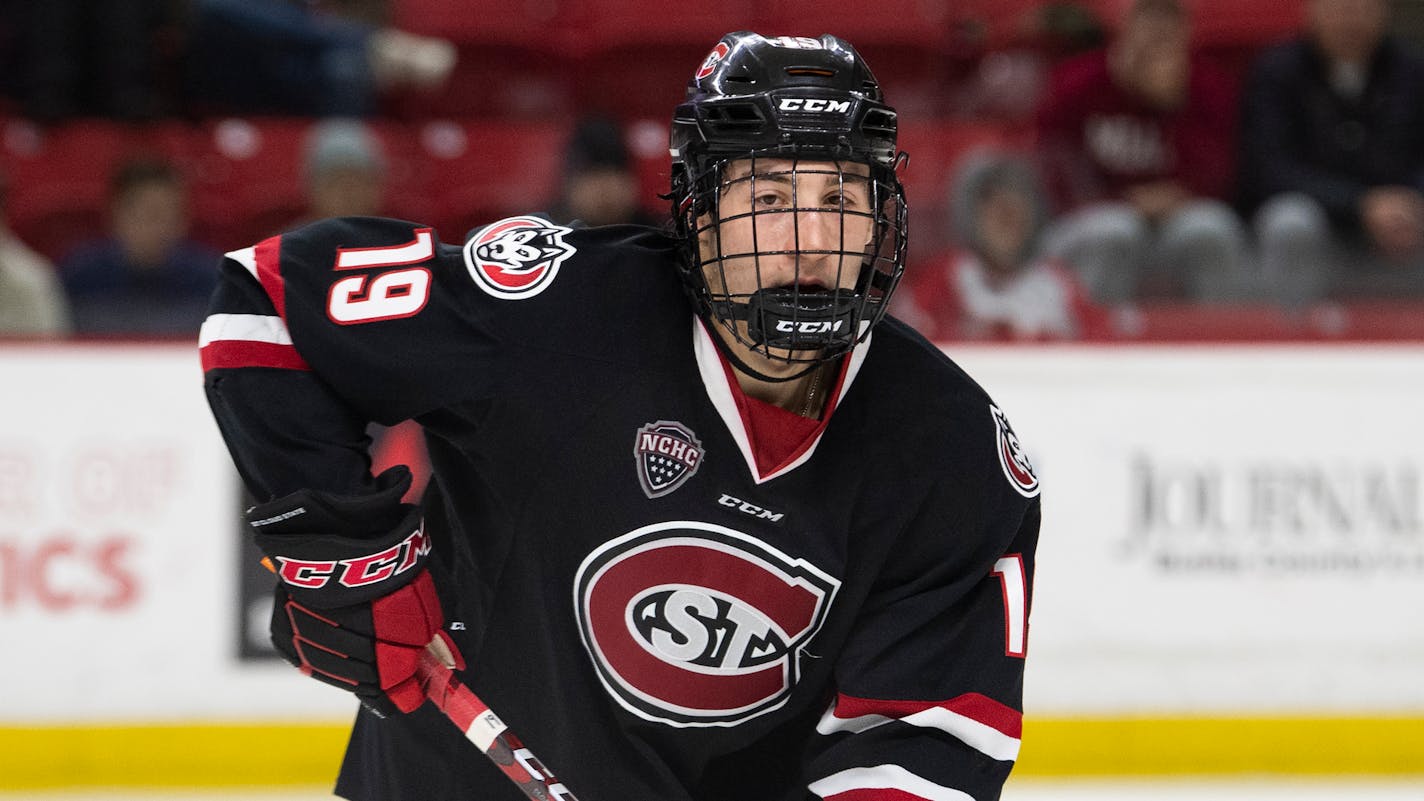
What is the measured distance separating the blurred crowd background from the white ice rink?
0.99 metres

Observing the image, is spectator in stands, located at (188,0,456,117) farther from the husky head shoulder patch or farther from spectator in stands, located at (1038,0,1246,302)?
the husky head shoulder patch

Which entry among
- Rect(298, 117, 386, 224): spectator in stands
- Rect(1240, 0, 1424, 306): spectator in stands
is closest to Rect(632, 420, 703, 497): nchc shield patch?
Rect(298, 117, 386, 224): spectator in stands

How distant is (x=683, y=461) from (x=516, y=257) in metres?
0.28

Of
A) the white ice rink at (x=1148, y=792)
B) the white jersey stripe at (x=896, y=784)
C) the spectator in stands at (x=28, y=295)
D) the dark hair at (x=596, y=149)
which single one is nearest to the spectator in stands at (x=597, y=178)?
the dark hair at (x=596, y=149)

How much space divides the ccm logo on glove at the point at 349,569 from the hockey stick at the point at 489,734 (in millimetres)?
167

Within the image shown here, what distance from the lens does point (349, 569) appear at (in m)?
1.86

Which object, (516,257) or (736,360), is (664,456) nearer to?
(736,360)

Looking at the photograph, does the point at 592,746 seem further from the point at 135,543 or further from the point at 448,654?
the point at 135,543

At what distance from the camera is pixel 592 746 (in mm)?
1971

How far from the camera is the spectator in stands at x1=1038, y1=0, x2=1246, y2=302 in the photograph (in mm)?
4160

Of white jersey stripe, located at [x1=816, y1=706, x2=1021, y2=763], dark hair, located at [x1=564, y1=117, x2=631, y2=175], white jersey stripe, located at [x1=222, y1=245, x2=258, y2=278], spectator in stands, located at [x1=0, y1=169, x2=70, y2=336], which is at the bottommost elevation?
white jersey stripe, located at [x1=816, y1=706, x2=1021, y2=763]

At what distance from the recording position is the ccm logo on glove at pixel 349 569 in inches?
73.0

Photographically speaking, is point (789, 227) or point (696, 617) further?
point (696, 617)

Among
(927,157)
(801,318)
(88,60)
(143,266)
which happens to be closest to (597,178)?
(927,157)
